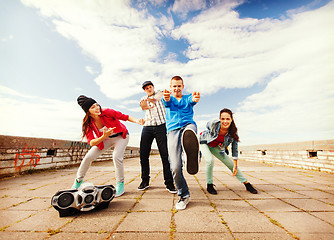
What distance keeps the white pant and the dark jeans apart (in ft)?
1.27

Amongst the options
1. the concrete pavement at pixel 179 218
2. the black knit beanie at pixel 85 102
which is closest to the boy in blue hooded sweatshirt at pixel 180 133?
the concrete pavement at pixel 179 218

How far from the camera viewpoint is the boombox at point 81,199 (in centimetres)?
201

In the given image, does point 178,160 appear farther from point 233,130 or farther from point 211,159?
point 233,130

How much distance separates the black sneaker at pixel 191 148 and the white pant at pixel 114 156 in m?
1.27

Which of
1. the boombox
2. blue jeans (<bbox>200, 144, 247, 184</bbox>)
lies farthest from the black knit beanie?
A: blue jeans (<bbox>200, 144, 247, 184</bbox>)

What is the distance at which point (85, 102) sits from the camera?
110 inches

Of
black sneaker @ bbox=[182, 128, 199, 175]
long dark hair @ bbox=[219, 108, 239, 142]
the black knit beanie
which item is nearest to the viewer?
black sneaker @ bbox=[182, 128, 199, 175]

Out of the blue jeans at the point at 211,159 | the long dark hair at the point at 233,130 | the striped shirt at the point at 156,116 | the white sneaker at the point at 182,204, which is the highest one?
the striped shirt at the point at 156,116

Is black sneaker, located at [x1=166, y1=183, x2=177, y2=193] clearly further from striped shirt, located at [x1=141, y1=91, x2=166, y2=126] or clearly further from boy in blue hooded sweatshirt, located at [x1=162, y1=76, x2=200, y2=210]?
striped shirt, located at [x1=141, y1=91, x2=166, y2=126]

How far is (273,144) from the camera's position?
8938 mm

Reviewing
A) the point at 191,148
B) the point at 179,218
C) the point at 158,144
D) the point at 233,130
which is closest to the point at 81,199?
the point at 179,218

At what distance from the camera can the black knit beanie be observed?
2780 mm

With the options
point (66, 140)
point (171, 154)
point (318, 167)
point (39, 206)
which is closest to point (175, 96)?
point (171, 154)

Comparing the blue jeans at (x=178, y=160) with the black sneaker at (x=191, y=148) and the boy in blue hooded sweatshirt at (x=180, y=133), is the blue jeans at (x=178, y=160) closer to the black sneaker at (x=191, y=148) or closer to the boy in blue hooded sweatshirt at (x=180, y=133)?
the boy in blue hooded sweatshirt at (x=180, y=133)
